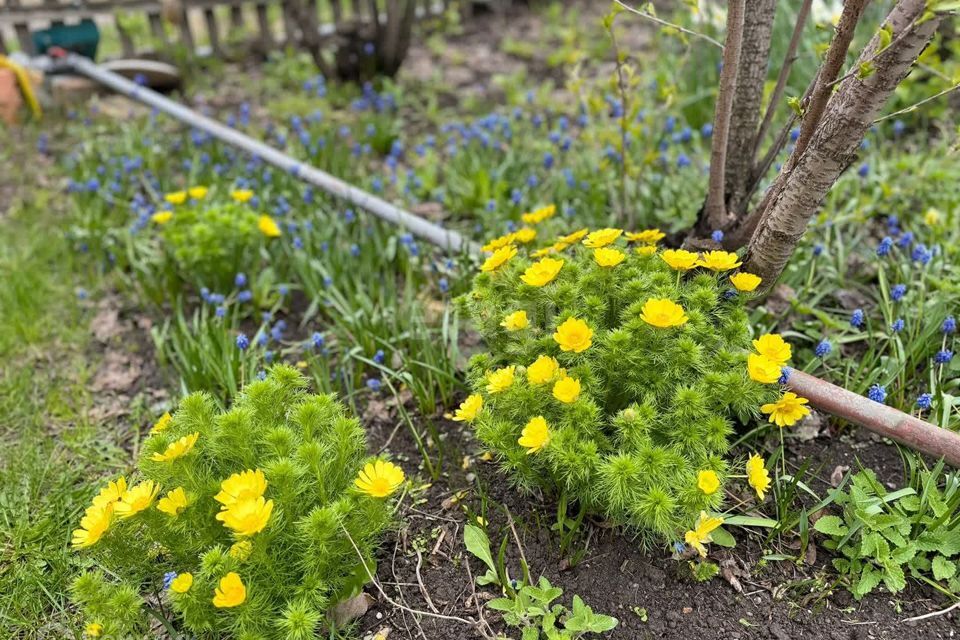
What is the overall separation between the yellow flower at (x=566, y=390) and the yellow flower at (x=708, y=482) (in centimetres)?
32

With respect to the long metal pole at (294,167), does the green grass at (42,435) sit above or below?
below

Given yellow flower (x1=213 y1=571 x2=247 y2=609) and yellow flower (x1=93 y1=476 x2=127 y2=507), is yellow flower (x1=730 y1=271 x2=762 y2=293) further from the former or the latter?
yellow flower (x1=93 y1=476 x2=127 y2=507)

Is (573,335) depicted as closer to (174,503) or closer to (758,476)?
(758,476)

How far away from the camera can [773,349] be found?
1845 mm

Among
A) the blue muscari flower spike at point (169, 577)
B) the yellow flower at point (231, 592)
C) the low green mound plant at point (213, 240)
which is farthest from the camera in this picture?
the low green mound plant at point (213, 240)

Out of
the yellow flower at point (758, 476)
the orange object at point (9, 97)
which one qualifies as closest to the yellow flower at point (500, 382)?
the yellow flower at point (758, 476)

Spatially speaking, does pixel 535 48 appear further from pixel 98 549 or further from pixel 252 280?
pixel 98 549

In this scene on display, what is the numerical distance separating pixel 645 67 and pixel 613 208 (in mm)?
2130

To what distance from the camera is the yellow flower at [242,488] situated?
1586mm

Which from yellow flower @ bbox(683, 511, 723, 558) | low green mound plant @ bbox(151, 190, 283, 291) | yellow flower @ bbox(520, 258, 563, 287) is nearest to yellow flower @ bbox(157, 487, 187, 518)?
yellow flower @ bbox(520, 258, 563, 287)

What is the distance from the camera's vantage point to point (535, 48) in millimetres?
5871

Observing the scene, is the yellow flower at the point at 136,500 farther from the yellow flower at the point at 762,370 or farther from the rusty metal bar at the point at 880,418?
the rusty metal bar at the point at 880,418

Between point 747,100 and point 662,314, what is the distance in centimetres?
112

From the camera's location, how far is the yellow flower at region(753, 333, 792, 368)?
182 centimetres
